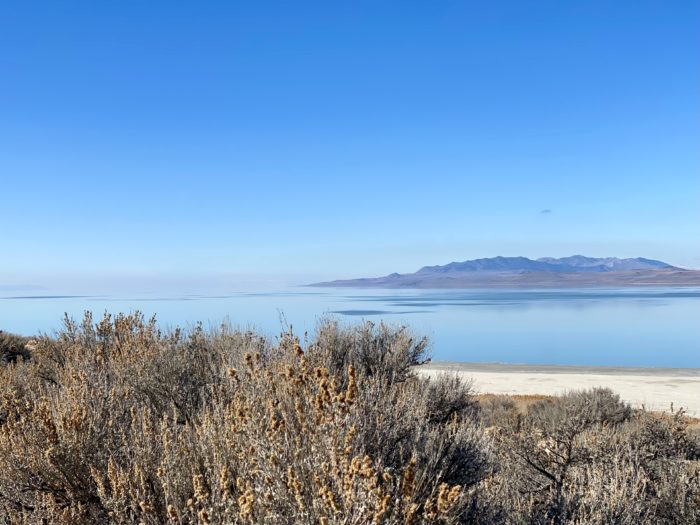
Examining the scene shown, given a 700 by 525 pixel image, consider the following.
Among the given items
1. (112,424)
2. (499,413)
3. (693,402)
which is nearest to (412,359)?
(499,413)

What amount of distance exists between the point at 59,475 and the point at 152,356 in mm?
3389

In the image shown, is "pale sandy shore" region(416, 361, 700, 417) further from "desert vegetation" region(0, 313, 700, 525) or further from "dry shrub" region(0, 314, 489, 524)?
"dry shrub" region(0, 314, 489, 524)

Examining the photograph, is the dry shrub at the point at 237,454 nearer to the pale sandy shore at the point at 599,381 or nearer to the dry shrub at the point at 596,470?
A: the dry shrub at the point at 596,470

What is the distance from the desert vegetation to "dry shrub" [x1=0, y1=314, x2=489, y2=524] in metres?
0.02

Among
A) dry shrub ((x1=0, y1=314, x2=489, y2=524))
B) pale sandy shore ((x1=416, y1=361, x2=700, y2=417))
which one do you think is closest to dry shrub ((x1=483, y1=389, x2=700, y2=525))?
dry shrub ((x1=0, y1=314, x2=489, y2=524))

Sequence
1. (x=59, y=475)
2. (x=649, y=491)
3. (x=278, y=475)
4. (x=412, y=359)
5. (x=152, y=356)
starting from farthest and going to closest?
(x=412, y=359) < (x=152, y=356) < (x=649, y=491) < (x=59, y=475) < (x=278, y=475)

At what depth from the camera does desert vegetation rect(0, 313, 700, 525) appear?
263 centimetres

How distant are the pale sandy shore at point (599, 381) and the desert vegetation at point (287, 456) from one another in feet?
29.5

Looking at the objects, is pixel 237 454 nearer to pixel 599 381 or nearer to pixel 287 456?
pixel 287 456

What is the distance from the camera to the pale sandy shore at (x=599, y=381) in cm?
1898

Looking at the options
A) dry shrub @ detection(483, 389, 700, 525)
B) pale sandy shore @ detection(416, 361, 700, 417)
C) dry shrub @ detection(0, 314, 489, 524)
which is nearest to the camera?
dry shrub @ detection(0, 314, 489, 524)

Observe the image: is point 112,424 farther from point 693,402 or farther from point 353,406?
point 693,402

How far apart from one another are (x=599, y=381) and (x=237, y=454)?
24.2 m

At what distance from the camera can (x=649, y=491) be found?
5.59m
